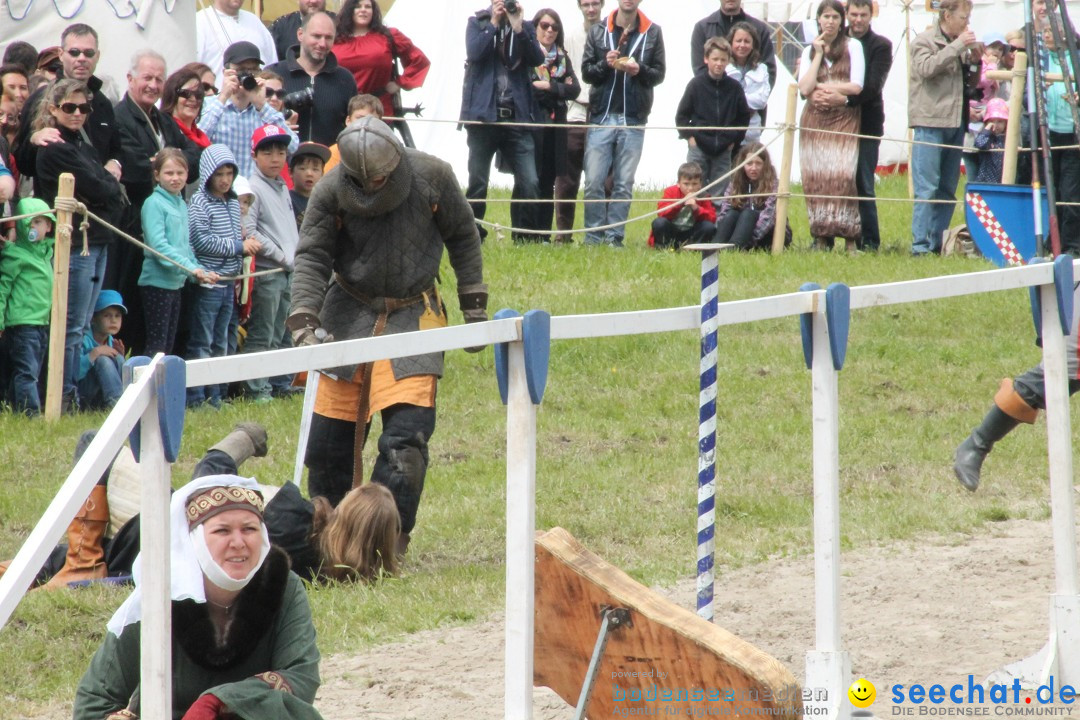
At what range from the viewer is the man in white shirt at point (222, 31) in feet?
35.2

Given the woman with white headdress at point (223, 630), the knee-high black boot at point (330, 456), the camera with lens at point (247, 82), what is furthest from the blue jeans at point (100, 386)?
the woman with white headdress at point (223, 630)

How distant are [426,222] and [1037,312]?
90.0 inches

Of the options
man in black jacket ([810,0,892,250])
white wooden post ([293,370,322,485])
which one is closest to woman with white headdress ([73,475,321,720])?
white wooden post ([293,370,322,485])

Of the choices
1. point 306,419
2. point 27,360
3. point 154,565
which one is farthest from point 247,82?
point 154,565

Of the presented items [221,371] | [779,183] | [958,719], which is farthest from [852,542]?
[779,183]

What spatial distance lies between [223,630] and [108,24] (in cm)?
687

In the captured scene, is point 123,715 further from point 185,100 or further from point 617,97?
point 617,97

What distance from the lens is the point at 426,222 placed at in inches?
232

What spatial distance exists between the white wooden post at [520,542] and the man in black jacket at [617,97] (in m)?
9.36

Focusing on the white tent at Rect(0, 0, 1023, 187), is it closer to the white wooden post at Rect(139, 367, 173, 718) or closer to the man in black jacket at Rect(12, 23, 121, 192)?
the man in black jacket at Rect(12, 23, 121, 192)

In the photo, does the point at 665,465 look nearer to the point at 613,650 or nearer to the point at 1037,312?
the point at 1037,312

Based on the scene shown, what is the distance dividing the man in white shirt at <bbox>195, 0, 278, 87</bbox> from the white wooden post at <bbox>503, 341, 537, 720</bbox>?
7.76 metres

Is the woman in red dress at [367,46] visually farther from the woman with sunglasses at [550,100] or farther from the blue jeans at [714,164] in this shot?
the blue jeans at [714,164]

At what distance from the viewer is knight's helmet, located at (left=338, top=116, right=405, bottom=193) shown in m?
5.50
